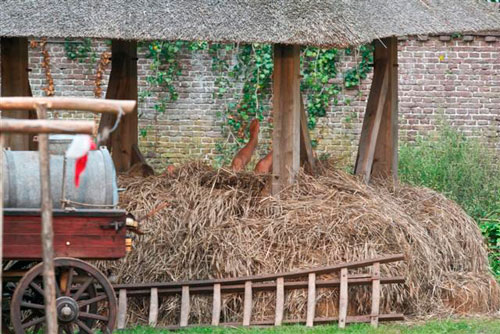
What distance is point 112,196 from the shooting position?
6.89m

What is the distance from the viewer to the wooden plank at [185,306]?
26.0ft

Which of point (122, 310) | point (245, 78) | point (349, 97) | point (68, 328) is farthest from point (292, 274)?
point (245, 78)

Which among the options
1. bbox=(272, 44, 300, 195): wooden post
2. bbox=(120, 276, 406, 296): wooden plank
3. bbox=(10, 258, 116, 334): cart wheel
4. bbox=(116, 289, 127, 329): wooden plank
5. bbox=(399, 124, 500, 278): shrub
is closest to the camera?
bbox=(10, 258, 116, 334): cart wheel

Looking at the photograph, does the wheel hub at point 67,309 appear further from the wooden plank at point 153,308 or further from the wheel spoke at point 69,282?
the wooden plank at point 153,308

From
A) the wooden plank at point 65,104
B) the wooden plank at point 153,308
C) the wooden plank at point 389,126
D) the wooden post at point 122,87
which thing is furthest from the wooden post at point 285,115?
the wooden plank at point 65,104

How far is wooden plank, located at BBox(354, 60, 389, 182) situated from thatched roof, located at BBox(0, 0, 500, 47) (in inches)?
48.4

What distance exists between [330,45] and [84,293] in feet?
9.35

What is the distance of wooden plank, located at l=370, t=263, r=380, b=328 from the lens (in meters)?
7.98

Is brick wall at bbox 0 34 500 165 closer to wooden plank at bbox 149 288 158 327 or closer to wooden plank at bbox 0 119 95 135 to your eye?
wooden plank at bbox 149 288 158 327

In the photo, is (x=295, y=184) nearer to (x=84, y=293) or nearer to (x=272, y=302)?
(x=272, y=302)

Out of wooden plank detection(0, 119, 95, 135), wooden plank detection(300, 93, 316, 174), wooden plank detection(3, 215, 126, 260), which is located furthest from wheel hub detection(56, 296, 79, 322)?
wooden plank detection(300, 93, 316, 174)

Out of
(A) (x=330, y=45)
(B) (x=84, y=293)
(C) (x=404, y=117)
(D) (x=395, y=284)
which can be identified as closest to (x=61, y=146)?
(B) (x=84, y=293)

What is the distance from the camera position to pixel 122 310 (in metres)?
7.92

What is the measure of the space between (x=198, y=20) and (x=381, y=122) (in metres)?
2.79
